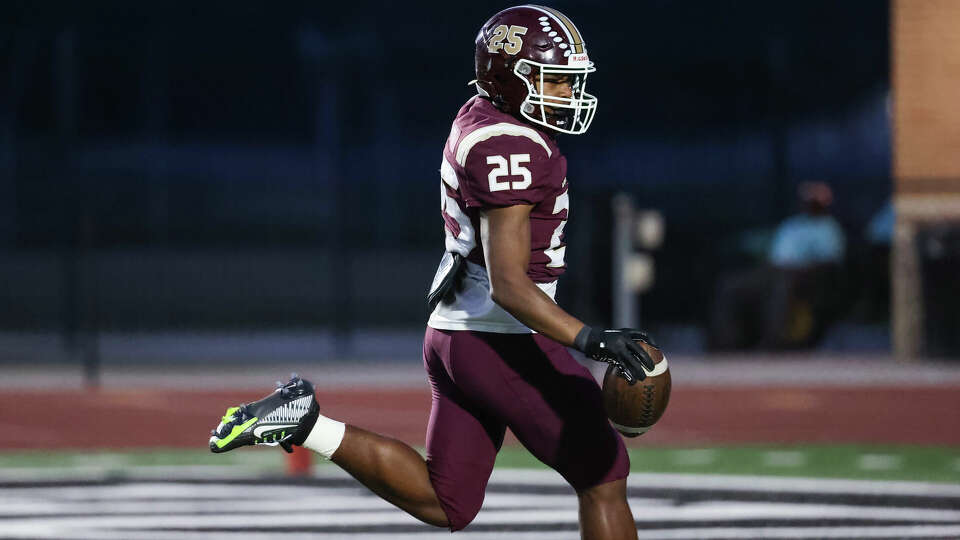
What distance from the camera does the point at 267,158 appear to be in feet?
66.9

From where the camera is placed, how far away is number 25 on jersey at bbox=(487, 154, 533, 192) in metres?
5.06

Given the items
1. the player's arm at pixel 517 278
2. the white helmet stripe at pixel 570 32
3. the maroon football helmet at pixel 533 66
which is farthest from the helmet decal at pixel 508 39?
the player's arm at pixel 517 278

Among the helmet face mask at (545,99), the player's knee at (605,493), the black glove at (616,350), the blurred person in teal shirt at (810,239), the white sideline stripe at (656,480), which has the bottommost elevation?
the white sideline stripe at (656,480)

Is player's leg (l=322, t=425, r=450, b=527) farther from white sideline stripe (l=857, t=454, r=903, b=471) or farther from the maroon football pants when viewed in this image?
white sideline stripe (l=857, t=454, r=903, b=471)

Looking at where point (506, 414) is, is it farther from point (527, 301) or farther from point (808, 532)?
point (808, 532)

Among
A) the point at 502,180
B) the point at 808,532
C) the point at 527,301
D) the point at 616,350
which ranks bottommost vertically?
the point at 808,532

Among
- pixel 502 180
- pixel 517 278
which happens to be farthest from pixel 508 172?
pixel 517 278

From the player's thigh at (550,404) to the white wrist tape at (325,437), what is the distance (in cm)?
50

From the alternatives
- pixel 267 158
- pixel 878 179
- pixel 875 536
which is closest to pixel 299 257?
pixel 267 158

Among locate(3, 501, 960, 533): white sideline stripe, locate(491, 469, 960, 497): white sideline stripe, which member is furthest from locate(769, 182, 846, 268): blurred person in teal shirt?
locate(3, 501, 960, 533): white sideline stripe

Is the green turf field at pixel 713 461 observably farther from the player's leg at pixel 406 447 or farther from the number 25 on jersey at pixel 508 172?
the number 25 on jersey at pixel 508 172

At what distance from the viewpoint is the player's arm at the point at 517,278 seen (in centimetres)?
503

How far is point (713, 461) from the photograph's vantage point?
1079 centimetres

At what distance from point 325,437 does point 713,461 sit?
18.1ft
